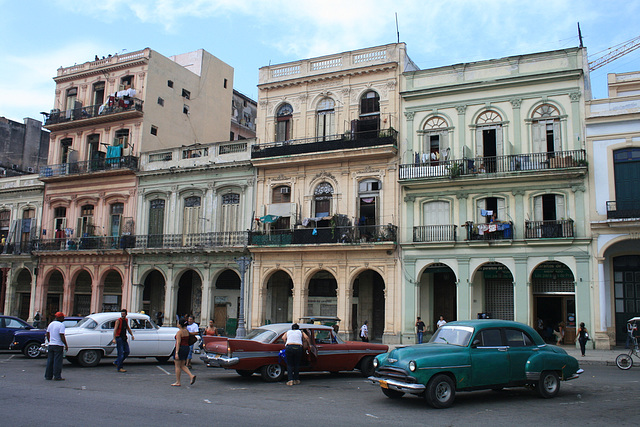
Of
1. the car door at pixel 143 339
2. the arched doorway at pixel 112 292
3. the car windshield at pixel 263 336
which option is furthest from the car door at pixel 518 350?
the arched doorway at pixel 112 292

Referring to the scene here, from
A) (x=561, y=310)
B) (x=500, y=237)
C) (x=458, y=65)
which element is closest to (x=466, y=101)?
(x=458, y=65)

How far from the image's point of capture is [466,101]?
95.1 feet

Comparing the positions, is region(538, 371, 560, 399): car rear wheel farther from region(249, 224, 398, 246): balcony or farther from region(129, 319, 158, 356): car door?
region(249, 224, 398, 246): balcony

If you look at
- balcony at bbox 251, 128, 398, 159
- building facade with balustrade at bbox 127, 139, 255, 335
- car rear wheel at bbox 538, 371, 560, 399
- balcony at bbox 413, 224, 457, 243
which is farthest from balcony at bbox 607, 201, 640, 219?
building facade with balustrade at bbox 127, 139, 255, 335

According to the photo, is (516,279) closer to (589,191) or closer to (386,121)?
(589,191)

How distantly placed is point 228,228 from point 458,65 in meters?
15.1

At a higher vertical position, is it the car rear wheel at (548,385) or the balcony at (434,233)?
the balcony at (434,233)

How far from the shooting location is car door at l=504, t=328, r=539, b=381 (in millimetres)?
12289

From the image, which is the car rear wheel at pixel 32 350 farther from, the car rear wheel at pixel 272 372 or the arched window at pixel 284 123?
the arched window at pixel 284 123

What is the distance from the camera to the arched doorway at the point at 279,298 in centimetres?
3334

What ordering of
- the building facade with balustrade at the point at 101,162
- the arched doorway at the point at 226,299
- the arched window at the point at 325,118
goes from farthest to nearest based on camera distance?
the building facade with balustrade at the point at 101,162
the arched doorway at the point at 226,299
the arched window at the point at 325,118

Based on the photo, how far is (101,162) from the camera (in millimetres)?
37844

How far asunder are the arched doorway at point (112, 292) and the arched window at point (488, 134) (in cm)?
2331

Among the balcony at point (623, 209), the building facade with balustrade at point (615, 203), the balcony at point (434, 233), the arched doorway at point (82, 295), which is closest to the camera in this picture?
the balcony at point (623, 209)
